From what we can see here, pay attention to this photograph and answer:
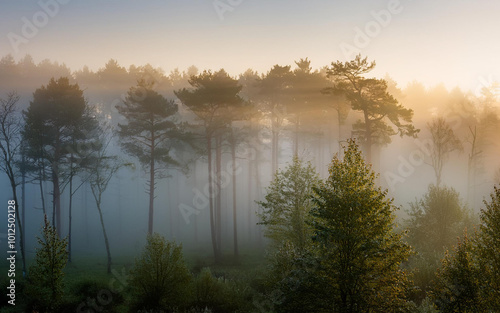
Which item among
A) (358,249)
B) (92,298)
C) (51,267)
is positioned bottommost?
(92,298)

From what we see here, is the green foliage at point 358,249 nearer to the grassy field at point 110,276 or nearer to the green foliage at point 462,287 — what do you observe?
the green foliage at point 462,287

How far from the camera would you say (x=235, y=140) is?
36375mm

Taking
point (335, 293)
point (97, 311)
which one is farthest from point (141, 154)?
point (335, 293)

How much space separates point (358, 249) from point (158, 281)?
36.5 ft

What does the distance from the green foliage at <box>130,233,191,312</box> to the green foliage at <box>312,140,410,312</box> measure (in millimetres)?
8688

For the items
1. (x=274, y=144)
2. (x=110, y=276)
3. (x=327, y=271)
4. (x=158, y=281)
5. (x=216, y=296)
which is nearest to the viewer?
(x=327, y=271)

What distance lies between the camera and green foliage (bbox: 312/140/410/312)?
38.1ft

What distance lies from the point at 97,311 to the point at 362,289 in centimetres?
1573

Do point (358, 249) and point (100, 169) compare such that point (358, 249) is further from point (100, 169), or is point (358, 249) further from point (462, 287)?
point (100, 169)

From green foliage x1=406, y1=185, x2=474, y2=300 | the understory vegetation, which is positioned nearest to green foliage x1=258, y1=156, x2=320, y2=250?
the understory vegetation

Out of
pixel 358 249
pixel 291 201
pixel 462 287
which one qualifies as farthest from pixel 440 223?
pixel 358 249

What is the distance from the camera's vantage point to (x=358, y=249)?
1162 centimetres

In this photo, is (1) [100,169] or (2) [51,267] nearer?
(2) [51,267]

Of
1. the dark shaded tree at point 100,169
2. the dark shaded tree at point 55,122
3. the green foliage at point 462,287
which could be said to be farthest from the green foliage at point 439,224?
the dark shaded tree at point 55,122
